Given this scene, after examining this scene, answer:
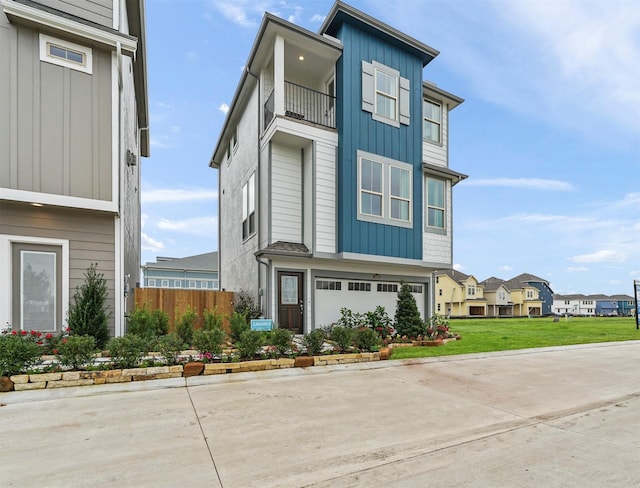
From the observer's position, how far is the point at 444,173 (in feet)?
42.4

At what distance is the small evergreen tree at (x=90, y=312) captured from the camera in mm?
6832

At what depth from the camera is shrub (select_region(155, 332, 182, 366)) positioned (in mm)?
6348

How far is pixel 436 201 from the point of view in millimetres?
13023

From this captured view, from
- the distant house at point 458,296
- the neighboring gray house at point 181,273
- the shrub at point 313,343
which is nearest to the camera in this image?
the shrub at point 313,343

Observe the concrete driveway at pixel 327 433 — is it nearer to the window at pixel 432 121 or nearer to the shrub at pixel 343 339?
the shrub at pixel 343 339

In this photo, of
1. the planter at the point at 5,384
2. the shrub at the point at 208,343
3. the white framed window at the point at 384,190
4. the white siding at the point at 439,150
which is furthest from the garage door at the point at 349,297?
the planter at the point at 5,384

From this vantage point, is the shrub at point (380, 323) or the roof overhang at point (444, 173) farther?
the roof overhang at point (444, 173)

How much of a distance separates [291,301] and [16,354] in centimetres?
643

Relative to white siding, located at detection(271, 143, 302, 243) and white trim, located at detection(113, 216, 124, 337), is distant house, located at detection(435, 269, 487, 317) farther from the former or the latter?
white trim, located at detection(113, 216, 124, 337)

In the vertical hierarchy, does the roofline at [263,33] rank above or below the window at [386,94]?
above

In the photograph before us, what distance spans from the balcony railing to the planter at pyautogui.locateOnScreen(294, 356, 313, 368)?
746cm

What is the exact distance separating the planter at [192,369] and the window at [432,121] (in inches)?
424

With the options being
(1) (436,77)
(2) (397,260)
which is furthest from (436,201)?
(1) (436,77)

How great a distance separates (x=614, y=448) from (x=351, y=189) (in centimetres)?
838
